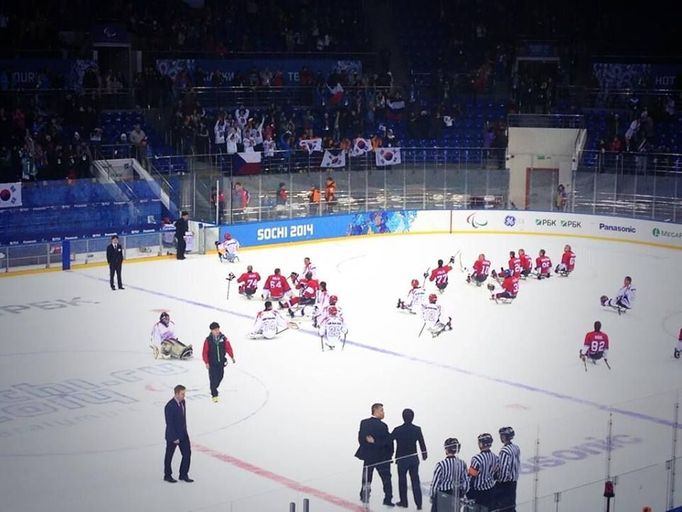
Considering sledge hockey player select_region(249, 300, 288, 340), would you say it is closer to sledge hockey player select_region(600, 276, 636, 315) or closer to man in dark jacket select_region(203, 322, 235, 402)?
man in dark jacket select_region(203, 322, 235, 402)

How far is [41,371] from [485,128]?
25721 millimetres

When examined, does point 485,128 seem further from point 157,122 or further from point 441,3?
point 157,122

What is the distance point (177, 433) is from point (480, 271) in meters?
Result: 15.6

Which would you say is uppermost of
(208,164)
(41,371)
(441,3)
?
(441,3)

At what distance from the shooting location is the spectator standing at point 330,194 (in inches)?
1538

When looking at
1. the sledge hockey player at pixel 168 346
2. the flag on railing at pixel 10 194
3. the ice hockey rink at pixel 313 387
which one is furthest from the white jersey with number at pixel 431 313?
the flag on railing at pixel 10 194

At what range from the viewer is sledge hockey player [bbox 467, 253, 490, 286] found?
2997 centimetres

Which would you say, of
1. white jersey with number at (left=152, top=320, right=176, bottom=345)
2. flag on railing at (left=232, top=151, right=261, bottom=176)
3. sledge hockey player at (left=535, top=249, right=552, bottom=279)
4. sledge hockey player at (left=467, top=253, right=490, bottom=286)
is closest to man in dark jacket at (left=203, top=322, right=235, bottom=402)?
white jersey with number at (left=152, top=320, right=176, bottom=345)

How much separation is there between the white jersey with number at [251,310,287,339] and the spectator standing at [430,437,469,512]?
11.4 m

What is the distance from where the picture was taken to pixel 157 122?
40219 mm

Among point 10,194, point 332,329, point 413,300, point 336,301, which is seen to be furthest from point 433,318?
point 10,194

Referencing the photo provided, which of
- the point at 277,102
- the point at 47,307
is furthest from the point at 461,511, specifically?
the point at 277,102

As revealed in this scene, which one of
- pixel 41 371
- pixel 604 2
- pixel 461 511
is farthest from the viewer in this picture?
pixel 604 2

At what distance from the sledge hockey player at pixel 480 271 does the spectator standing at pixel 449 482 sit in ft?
55.9
